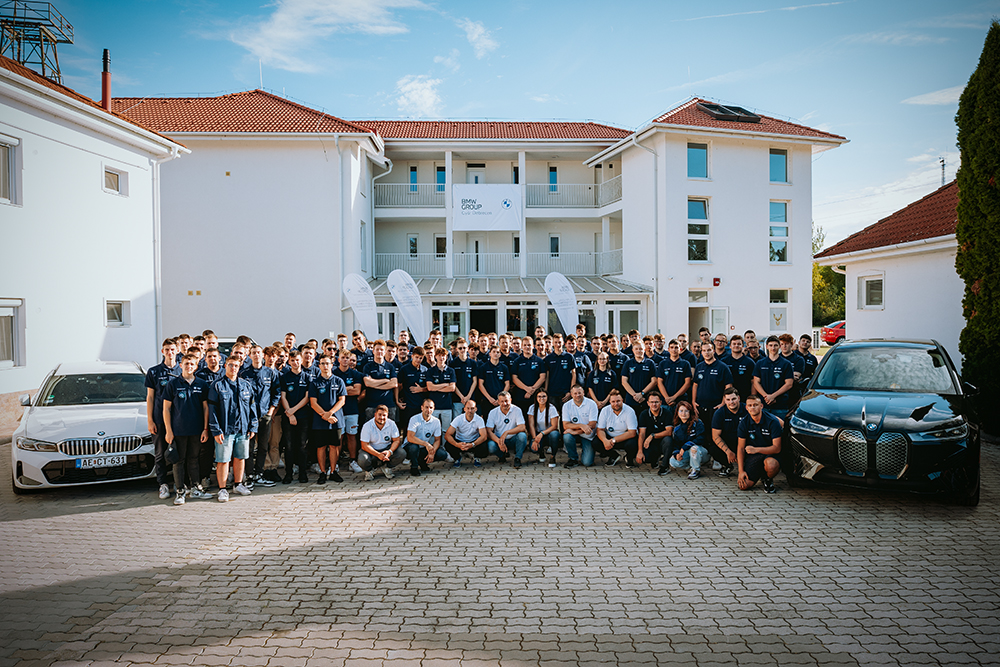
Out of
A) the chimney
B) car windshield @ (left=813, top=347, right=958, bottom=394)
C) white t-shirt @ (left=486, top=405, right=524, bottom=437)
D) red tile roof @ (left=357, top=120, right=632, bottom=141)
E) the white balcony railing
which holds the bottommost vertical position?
white t-shirt @ (left=486, top=405, right=524, bottom=437)

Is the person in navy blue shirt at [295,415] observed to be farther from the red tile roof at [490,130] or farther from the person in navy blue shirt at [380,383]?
the red tile roof at [490,130]

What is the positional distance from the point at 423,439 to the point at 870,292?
1454 centimetres

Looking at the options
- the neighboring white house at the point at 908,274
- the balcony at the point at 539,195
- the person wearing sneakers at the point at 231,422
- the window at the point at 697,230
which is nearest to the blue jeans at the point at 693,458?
the person wearing sneakers at the point at 231,422

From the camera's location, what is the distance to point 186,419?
272 inches

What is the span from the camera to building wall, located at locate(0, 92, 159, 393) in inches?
450

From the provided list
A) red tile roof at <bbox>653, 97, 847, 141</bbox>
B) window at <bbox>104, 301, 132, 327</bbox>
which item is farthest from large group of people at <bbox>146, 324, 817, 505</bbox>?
red tile roof at <bbox>653, 97, 847, 141</bbox>

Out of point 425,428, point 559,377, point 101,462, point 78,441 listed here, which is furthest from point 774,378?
point 78,441

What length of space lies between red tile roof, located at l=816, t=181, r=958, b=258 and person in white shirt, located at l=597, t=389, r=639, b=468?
33.9ft

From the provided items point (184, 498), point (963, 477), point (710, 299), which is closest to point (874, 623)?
point (963, 477)

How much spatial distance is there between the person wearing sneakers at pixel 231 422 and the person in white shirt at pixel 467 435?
272cm

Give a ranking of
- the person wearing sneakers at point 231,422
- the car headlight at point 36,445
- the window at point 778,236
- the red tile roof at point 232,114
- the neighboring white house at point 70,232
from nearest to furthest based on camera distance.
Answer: the car headlight at point 36,445, the person wearing sneakers at point 231,422, the neighboring white house at point 70,232, the red tile roof at point 232,114, the window at point 778,236

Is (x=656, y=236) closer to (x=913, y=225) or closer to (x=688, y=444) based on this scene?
(x=913, y=225)

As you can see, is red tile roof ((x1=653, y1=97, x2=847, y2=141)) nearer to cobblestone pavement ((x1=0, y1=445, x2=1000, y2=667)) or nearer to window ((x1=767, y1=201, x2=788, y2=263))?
window ((x1=767, y1=201, x2=788, y2=263))

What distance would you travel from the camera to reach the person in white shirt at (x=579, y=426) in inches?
341
